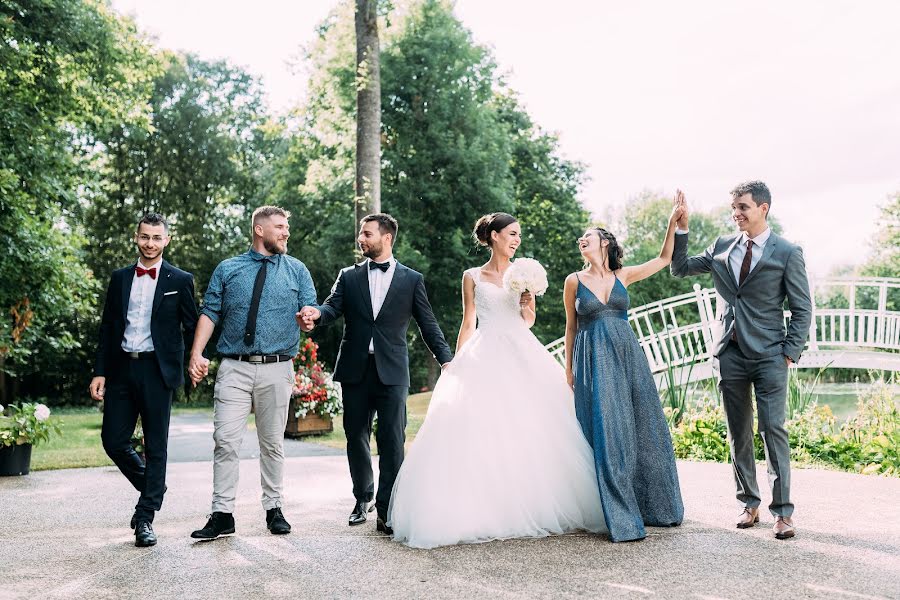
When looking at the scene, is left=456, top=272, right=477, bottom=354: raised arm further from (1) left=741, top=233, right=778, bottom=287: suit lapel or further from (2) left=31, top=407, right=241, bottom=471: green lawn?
(2) left=31, top=407, right=241, bottom=471: green lawn

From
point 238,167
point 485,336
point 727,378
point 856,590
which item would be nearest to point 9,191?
point 485,336

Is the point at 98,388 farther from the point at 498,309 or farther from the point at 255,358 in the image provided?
the point at 498,309

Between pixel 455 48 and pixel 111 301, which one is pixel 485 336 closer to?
pixel 111 301

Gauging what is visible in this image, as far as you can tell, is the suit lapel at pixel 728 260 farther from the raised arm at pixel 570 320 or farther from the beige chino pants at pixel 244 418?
the beige chino pants at pixel 244 418

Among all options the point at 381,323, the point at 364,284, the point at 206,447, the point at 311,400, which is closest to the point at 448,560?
the point at 381,323

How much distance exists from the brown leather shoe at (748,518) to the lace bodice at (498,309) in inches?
69.7

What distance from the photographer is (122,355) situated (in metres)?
4.93

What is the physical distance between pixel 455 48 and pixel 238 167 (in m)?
10.7

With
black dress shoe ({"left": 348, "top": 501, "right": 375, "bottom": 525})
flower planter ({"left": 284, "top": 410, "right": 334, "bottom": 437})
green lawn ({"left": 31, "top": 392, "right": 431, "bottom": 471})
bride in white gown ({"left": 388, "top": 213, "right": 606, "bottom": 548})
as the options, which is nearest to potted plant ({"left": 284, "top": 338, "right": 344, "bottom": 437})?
flower planter ({"left": 284, "top": 410, "right": 334, "bottom": 437})

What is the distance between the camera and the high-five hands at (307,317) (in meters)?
5.04

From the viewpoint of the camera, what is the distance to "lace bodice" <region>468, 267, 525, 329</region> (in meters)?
5.32

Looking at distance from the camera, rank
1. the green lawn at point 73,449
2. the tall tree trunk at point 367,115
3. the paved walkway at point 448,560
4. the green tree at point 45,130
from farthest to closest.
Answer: the green tree at point 45,130 < the tall tree trunk at point 367,115 < the green lawn at point 73,449 < the paved walkway at point 448,560

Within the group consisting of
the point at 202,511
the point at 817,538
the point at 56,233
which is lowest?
the point at 202,511

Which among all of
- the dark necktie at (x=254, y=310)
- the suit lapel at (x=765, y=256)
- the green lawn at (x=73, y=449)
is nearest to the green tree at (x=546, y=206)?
the green lawn at (x=73, y=449)
